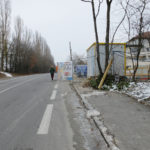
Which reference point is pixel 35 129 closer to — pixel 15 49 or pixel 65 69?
pixel 65 69

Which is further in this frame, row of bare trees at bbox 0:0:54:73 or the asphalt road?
row of bare trees at bbox 0:0:54:73

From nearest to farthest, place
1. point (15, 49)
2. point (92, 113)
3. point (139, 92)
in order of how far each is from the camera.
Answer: point (92, 113)
point (139, 92)
point (15, 49)

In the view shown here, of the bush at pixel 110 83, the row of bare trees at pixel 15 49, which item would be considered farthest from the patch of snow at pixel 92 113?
the row of bare trees at pixel 15 49

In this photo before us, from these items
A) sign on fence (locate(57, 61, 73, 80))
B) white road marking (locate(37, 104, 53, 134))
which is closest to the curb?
white road marking (locate(37, 104, 53, 134))

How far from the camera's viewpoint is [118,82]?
9484 mm

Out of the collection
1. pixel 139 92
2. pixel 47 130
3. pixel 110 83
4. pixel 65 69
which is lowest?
pixel 47 130

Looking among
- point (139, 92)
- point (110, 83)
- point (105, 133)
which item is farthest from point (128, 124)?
point (110, 83)

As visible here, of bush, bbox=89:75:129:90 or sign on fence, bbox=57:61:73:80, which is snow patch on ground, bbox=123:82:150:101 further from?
sign on fence, bbox=57:61:73:80

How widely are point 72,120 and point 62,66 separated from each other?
11.0 metres

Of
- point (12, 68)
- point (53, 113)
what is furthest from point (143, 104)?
point (12, 68)

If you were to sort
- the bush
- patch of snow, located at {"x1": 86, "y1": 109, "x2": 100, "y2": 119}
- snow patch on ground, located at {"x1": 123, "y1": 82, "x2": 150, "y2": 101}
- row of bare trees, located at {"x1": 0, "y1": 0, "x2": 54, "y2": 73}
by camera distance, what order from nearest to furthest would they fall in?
patch of snow, located at {"x1": 86, "y1": 109, "x2": 100, "y2": 119}, snow patch on ground, located at {"x1": 123, "y1": 82, "x2": 150, "y2": 101}, the bush, row of bare trees, located at {"x1": 0, "y1": 0, "x2": 54, "y2": 73}

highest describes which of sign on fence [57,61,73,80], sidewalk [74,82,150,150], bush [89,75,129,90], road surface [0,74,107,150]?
sign on fence [57,61,73,80]

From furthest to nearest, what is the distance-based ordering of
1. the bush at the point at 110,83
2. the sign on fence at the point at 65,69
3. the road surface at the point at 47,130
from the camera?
the sign on fence at the point at 65,69
the bush at the point at 110,83
the road surface at the point at 47,130

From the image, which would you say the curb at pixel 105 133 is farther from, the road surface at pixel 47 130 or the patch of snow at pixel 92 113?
the patch of snow at pixel 92 113
